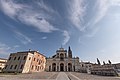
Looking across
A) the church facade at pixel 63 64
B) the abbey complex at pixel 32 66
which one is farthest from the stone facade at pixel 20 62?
the church facade at pixel 63 64

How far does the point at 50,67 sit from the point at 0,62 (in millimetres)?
30296

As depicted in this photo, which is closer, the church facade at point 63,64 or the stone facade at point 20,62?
the stone facade at point 20,62

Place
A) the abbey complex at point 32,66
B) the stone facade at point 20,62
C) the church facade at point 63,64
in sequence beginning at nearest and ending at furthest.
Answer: the abbey complex at point 32,66 → the stone facade at point 20,62 → the church facade at point 63,64

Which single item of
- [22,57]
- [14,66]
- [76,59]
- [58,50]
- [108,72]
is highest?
[58,50]

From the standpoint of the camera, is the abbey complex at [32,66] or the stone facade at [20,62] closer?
the abbey complex at [32,66]

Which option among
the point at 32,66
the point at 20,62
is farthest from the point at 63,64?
the point at 20,62

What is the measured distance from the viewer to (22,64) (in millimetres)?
37969

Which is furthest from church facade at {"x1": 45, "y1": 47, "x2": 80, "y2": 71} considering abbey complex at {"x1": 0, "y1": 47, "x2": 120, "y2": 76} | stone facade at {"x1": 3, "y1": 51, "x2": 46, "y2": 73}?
stone facade at {"x1": 3, "y1": 51, "x2": 46, "y2": 73}

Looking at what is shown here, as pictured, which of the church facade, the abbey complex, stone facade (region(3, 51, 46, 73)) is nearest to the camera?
the abbey complex

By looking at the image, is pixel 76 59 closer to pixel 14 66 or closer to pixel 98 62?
pixel 98 62

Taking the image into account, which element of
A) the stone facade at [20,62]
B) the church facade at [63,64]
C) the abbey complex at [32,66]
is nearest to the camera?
the abbey complex at [32,66]

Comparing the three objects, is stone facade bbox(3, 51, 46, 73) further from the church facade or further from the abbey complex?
the church facade

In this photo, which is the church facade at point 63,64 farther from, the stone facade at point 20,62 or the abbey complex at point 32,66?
the stone facade at point 20,62

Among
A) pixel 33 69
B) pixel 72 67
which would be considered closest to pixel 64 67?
pixel 72 67
